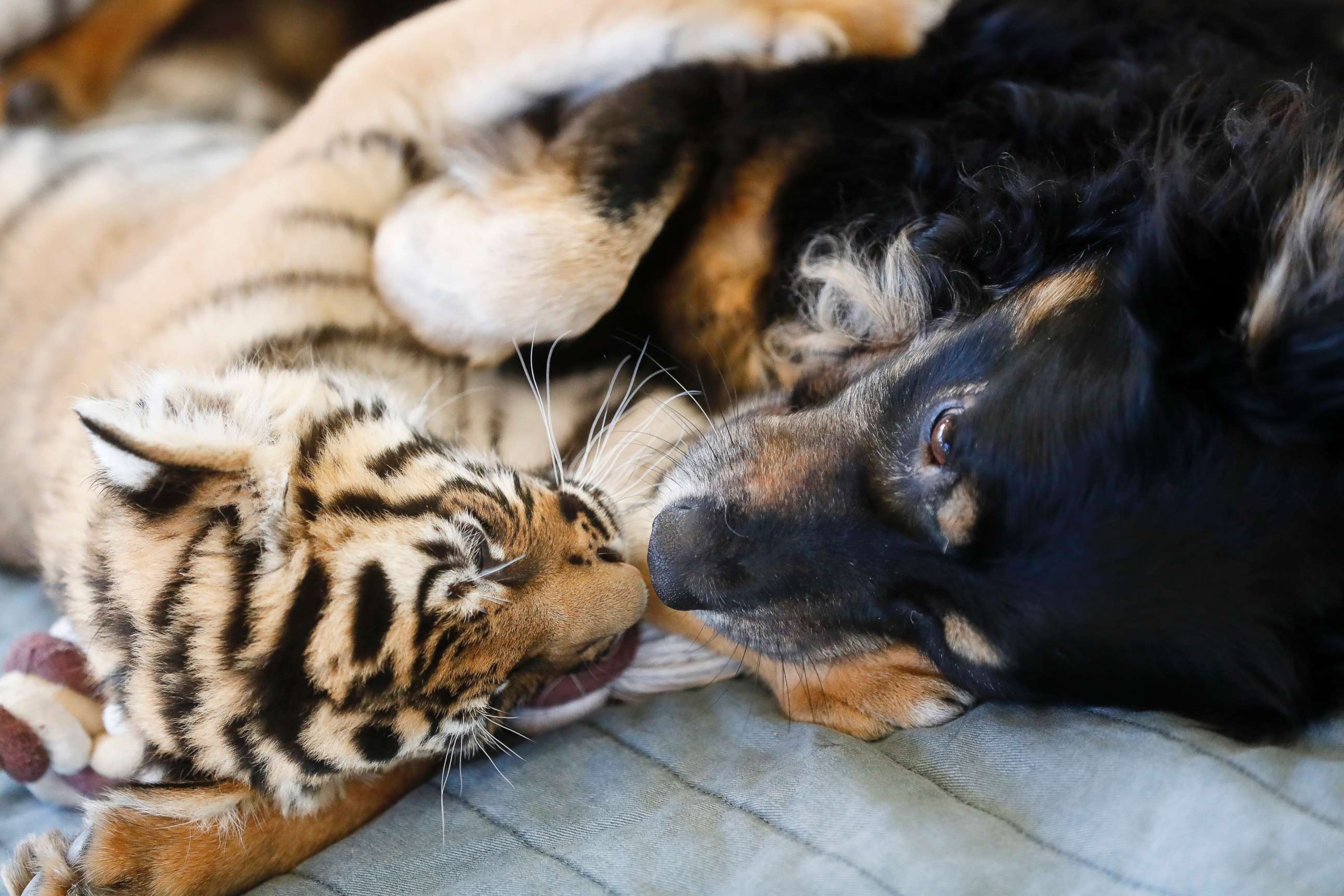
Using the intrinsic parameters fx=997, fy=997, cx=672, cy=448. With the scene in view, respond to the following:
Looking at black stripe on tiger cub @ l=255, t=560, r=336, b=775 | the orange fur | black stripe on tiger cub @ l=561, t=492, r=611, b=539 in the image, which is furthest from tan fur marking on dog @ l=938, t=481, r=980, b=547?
Answer: the orange fur

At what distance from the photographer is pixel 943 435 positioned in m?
1.16

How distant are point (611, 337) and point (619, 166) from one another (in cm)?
32

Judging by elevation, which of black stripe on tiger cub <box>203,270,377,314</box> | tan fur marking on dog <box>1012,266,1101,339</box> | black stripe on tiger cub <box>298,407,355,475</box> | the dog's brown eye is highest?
tan fur marking on dog <box>1012,266,1101,339</box>

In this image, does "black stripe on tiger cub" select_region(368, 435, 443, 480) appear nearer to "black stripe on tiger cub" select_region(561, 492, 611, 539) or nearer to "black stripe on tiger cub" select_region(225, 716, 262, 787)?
"black stripe on tiger cub" select_region(561, 492, 611, 539)

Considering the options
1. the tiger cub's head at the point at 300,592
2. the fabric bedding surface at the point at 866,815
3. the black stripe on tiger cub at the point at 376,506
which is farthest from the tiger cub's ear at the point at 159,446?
the fabric bedding surface at the point at 866,815

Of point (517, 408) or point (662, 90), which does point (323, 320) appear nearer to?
point (517, 408)

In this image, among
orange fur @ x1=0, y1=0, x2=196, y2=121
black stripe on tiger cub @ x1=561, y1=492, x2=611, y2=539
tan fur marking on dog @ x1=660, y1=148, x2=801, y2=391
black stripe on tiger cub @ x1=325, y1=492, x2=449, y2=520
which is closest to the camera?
black stripe on tiger cub @ x1=325, y1=492, x2=449, y2=520

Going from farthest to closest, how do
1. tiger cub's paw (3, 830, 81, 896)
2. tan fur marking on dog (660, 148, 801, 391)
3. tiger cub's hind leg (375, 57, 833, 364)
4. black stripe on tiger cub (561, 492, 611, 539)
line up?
tan fur marking on dog (660, 148, 801, 391), tiger cub's hind leg (375, 57, 833, 364), black stripe on tiger cub (561, 492, 611, 539), tiger cub's paw (3, 830, 81, 896)

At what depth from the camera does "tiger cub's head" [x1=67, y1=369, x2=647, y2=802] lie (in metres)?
1.13

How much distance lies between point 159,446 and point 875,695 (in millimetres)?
911

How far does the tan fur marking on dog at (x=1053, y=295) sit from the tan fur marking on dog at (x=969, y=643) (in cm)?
35

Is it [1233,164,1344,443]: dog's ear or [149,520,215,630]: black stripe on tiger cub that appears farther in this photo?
[149,520,215,630]: black stripe on tiger cub

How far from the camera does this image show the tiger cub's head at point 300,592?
113 centimetres

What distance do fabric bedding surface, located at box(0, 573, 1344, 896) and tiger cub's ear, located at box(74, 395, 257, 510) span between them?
49cm
